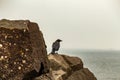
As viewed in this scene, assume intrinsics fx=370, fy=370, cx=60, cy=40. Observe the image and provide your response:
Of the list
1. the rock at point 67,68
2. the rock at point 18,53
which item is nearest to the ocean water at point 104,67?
the rock at point 67,68

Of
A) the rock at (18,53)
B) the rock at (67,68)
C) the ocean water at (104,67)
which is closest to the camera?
the rock at (18,53)

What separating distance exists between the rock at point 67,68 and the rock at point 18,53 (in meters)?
3.93

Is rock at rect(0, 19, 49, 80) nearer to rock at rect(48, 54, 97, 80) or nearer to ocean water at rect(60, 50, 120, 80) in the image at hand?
rock at rect(48, 54, 97, 80)

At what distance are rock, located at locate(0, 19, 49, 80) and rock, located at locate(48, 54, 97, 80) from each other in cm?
393

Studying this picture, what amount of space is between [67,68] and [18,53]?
540 centimetres

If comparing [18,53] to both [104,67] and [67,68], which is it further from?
[104,67]

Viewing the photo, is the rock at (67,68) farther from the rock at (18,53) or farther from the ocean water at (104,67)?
the ocean water at (104,67)

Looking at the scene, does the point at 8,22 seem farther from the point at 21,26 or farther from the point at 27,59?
the point at 27,59

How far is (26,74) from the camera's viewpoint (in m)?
5.50

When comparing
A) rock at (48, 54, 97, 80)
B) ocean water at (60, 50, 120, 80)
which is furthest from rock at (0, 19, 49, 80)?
ocean water at (60, 50, 120, 80)

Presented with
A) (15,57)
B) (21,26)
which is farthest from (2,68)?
(21,26)

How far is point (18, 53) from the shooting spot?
5.52 metres

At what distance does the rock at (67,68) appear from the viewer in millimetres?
10222

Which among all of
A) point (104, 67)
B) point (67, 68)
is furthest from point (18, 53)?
point (104, 67)
